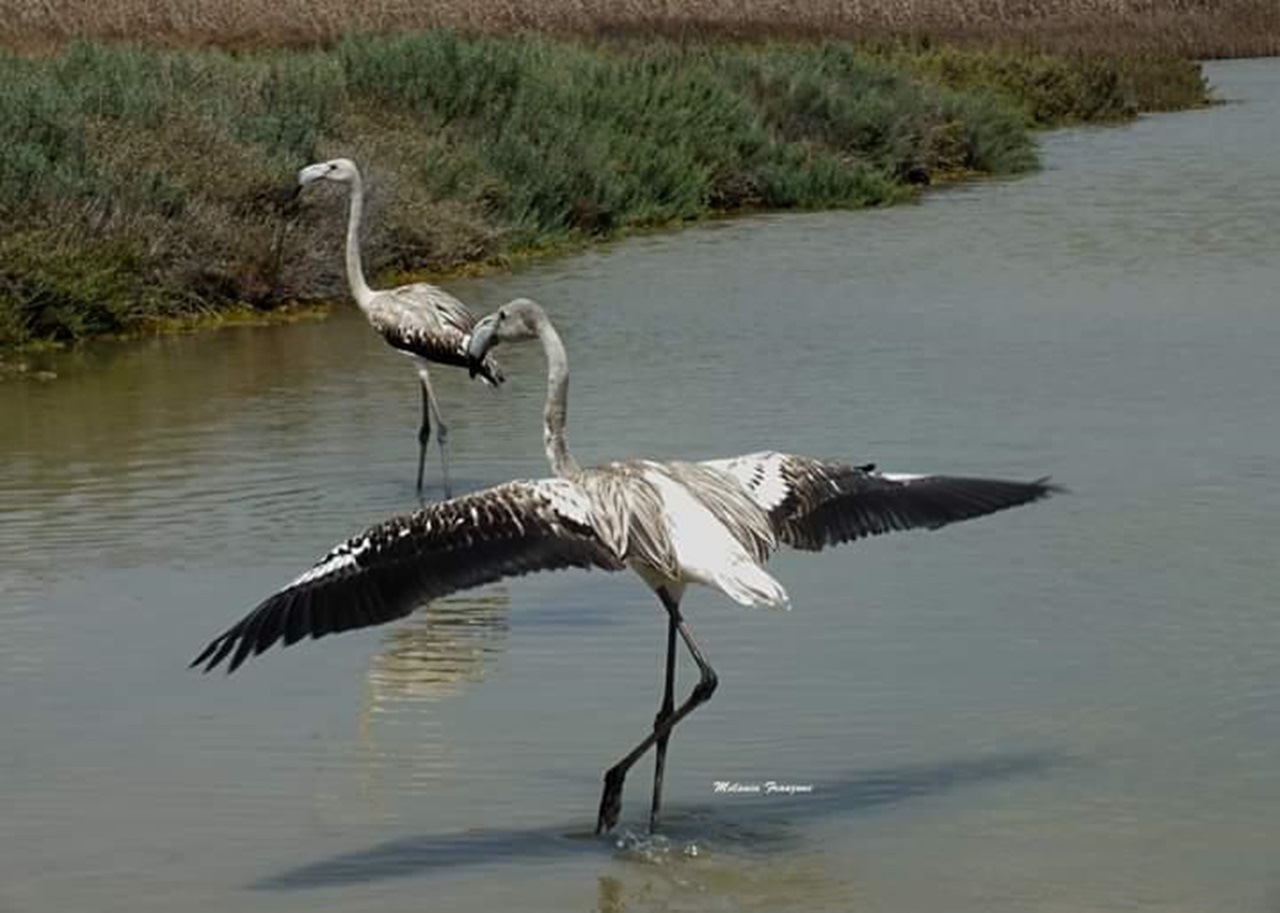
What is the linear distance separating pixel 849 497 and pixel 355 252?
593 centimetres

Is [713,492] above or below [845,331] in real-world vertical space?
above

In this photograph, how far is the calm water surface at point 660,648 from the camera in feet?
23.3

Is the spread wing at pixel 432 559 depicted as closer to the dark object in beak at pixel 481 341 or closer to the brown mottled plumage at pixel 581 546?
the brown mottled plumage at pixel 581 546

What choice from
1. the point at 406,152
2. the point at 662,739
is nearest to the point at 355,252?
the point at 662,739

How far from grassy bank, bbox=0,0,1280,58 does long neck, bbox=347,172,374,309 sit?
45.2ft

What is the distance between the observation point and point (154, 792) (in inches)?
301

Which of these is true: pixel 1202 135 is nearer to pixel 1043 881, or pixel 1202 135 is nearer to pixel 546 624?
pixel 546 624

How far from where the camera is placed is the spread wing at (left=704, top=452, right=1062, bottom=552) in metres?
7.30

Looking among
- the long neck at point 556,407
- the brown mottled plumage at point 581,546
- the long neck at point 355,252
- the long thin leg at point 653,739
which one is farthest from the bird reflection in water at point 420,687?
the long neck at point 355,252

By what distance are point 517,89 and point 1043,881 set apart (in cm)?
1740

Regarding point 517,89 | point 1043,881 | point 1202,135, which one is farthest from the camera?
point 1202,135

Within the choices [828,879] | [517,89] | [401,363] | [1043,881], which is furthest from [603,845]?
[517,89]

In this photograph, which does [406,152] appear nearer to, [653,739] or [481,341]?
[481,341]

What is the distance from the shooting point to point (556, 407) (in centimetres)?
749
